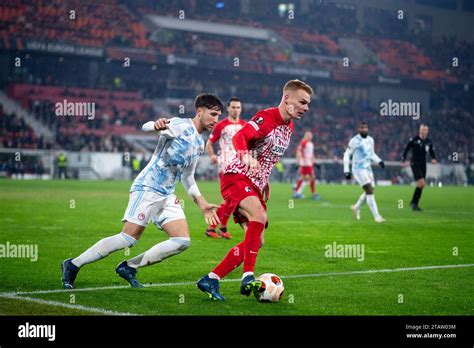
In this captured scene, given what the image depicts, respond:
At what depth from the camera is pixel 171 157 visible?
8.68 meters

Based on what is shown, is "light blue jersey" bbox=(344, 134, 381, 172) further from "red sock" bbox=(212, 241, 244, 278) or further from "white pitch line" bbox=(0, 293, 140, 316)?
"white pitch line" bbox=(0, 293, 140, 316)

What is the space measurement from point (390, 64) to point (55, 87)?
95.0 ft

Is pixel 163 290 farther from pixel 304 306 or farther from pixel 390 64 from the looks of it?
pixel 390 64

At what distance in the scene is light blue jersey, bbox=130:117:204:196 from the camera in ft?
28.3

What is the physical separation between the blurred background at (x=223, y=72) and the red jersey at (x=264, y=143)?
38.4 meters

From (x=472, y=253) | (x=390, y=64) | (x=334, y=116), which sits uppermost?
(x=390, y=64)

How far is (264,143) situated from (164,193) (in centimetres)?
129

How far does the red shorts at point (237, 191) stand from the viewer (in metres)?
8.58

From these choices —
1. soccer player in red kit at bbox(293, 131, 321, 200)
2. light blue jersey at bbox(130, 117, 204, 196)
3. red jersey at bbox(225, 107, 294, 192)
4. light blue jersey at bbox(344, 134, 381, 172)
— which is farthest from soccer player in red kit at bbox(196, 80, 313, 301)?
soccer player in red kit at bbox(293, 131, 321, 200)

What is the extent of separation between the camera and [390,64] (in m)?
65.4

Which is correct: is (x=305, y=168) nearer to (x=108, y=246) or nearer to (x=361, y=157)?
(x=361, y=157)

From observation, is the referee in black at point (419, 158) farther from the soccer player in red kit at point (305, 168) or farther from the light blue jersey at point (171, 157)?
the light blue jersey at point (171, 157)

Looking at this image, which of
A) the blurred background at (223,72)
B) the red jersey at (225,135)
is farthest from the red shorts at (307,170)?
the blurred background at (223,72)
